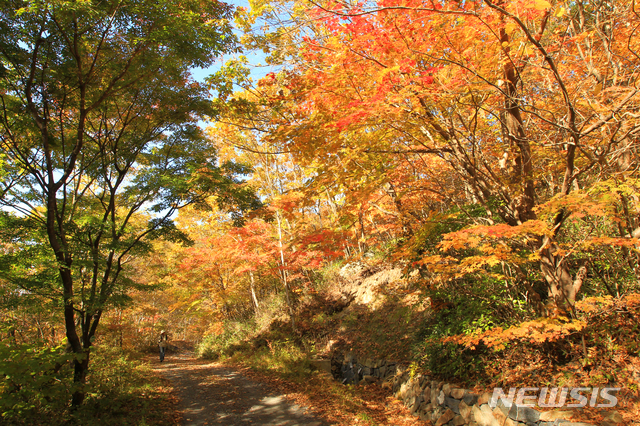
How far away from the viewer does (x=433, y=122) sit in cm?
416

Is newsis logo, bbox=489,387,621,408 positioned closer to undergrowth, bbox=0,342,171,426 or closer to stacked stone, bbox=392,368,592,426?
stacked stone, bbox=392,368,592,426

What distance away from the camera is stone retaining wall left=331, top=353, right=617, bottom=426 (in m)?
3.48

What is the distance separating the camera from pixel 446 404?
4633mm

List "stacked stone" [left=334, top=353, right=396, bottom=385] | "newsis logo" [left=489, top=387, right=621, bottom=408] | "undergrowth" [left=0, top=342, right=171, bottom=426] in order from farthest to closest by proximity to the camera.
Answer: "stacked stone" [left=334, top=353, right=396, bottom=385]
"undergrowth" [left=0, top=342, right=171, bottom=426]
"newsis logo" [left=489, top=387, right=621, bottom=408]

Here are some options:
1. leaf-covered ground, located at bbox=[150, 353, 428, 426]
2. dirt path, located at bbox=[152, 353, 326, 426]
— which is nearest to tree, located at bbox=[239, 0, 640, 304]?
leaf-covered ground, located at bbox=[150, 353, 428, 426]

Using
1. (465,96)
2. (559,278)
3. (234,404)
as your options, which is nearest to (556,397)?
(559,278)

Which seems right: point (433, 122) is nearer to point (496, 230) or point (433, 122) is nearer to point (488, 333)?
point (496, 230)

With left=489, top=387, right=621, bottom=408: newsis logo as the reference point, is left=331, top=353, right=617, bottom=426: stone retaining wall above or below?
below

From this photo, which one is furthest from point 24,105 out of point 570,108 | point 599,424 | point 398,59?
point 599,424

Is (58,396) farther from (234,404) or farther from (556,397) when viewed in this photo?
(556,397)

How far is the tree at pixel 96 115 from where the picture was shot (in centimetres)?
481

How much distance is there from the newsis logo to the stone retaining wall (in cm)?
8

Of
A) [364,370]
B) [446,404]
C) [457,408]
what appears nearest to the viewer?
[457,408]

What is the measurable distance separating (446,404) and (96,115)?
9.09 m
